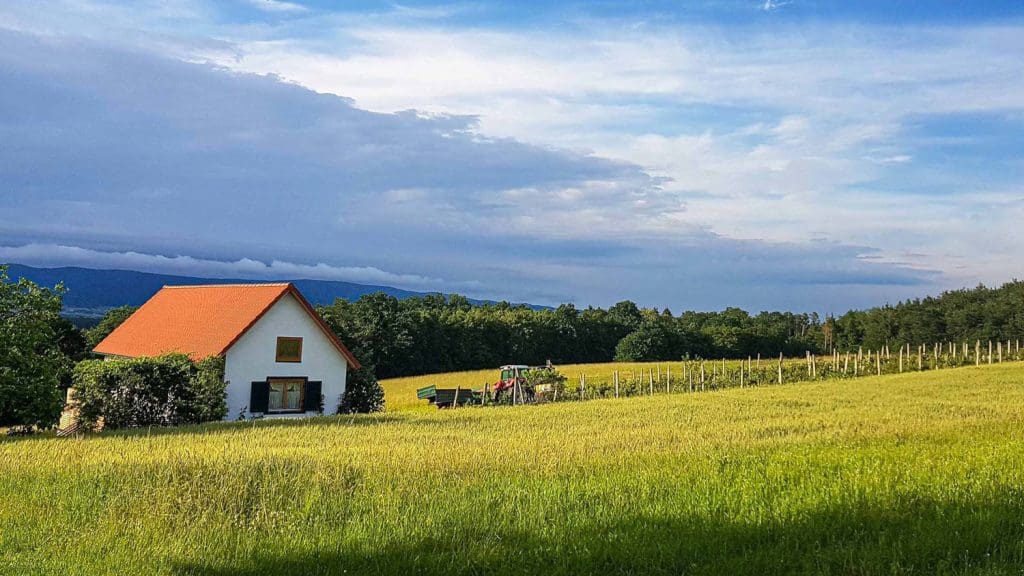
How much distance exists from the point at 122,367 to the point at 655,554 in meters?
30.6

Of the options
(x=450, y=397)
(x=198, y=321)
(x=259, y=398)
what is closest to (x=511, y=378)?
(x=450, y=397)

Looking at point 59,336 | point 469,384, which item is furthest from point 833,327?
point 59,336

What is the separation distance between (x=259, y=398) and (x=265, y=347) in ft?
8.07

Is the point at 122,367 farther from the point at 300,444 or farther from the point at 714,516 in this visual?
the point at 714,516

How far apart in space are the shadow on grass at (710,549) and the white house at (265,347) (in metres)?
32.0

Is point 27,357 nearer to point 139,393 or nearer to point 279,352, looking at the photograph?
point 139,393

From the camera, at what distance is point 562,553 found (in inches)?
326

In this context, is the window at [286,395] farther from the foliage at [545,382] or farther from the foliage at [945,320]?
the foliage at [945,320]

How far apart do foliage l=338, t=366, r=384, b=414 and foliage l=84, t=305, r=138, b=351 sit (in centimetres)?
2331

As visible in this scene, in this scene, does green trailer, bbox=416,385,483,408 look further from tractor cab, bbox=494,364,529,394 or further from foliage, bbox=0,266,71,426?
foliage, bbox=0,266,71,426

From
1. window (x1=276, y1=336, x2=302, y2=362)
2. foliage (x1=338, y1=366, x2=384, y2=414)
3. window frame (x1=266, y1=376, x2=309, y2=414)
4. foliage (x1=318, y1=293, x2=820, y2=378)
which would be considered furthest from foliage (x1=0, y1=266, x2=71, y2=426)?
foliage (x1=318, y1=293, x2=820, y2=378)

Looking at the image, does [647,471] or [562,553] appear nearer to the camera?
[562,553]

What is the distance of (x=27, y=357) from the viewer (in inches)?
1101

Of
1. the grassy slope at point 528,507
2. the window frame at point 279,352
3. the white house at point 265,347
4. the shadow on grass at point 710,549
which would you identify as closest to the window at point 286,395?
the white house at point 265,347
